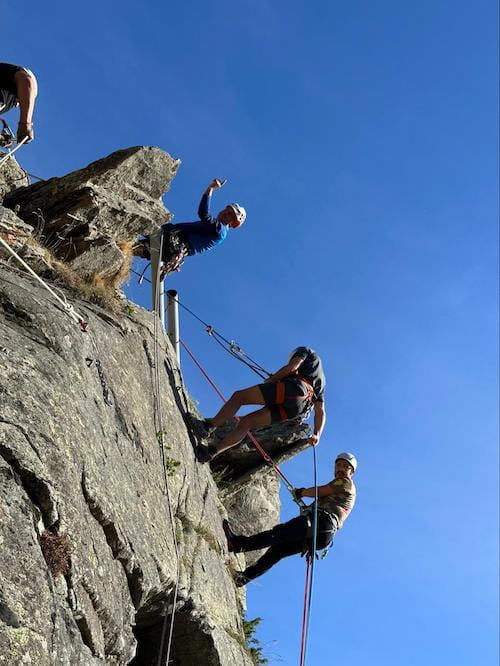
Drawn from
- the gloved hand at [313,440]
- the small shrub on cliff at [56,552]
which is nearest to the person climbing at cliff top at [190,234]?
the gloved hand at [313,440]

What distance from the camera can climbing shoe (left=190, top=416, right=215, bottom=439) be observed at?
39.0 ft

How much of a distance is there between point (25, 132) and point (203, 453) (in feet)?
19.0

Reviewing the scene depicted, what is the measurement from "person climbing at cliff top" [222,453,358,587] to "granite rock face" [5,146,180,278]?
536 cm

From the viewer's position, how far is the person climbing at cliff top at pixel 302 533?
11.7 meters

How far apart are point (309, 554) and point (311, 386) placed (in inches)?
113

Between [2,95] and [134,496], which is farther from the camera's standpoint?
[2,95]

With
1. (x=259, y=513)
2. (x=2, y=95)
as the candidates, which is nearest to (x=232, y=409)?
(x=259, y=513)

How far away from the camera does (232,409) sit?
11.9 metres

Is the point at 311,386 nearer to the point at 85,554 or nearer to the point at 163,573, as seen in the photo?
the point at 163,573

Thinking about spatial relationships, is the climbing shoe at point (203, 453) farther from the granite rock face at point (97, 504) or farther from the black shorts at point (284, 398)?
the black shorts at point (284, 398)

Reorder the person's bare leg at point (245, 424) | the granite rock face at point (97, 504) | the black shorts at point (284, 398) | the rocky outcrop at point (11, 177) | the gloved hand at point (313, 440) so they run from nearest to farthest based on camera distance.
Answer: the granite rock face at point (97, 504) < the person's bare leg at point (245, 424) < the black shorts at point (284, 398) < the rocky outcrop at point (11, 177) < the gloved hand at point (313, 440)

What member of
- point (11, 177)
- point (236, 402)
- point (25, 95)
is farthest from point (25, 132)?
point (236, 402)

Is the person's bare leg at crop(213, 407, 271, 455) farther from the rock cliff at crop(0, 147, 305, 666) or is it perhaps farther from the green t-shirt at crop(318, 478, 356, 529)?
the green t-shirt at crop(318, 478, 356, 529)

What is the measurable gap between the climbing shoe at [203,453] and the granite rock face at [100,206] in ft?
11.5
